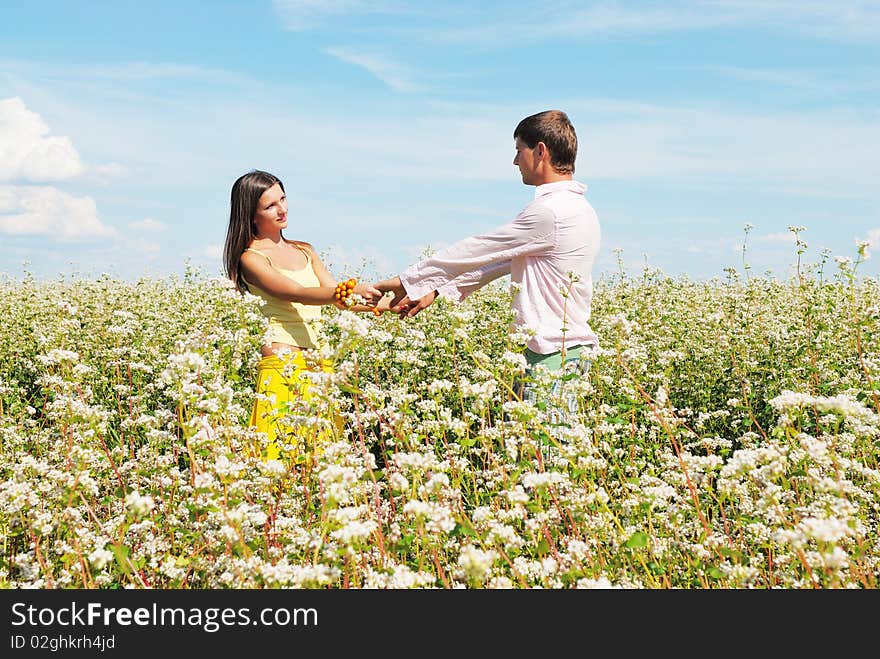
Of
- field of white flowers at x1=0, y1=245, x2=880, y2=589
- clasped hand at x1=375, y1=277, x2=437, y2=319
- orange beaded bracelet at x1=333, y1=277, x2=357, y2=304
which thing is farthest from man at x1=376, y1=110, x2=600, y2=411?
orange beaded bracelet at x1=333, y1=277, x2=357, y2=304

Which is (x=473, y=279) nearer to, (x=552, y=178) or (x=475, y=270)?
(x=475, y=270)

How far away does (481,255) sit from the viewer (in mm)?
5133

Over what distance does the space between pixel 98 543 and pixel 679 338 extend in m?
5.51

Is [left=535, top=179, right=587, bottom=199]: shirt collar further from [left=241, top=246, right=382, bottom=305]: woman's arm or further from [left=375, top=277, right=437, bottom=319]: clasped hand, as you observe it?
[left=241, top=246, right=382, bottom=305]: woman's arm

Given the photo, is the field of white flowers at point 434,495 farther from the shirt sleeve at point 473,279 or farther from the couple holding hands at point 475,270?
the shirt sleeve at point 473,279

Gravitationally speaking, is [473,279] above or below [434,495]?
above

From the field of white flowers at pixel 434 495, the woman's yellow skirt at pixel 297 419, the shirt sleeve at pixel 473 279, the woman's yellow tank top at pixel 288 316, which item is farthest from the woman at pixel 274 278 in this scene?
the shirt sleeve at pixel 473 279

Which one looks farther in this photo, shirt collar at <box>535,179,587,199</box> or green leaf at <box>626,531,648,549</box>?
shirt collar at <box>535,179,587,199</box>

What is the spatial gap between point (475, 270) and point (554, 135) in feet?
3.42

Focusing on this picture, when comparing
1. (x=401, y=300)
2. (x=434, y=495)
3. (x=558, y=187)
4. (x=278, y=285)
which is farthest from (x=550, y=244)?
(x=434, y=495)

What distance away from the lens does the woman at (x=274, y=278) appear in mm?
5301

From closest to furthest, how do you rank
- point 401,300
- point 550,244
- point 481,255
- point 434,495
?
point 434,495 < point 550,244 < point 481,255 < point 401,300

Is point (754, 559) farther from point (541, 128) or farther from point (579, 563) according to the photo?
point (541, 128)

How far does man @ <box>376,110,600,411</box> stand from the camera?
477 cm
